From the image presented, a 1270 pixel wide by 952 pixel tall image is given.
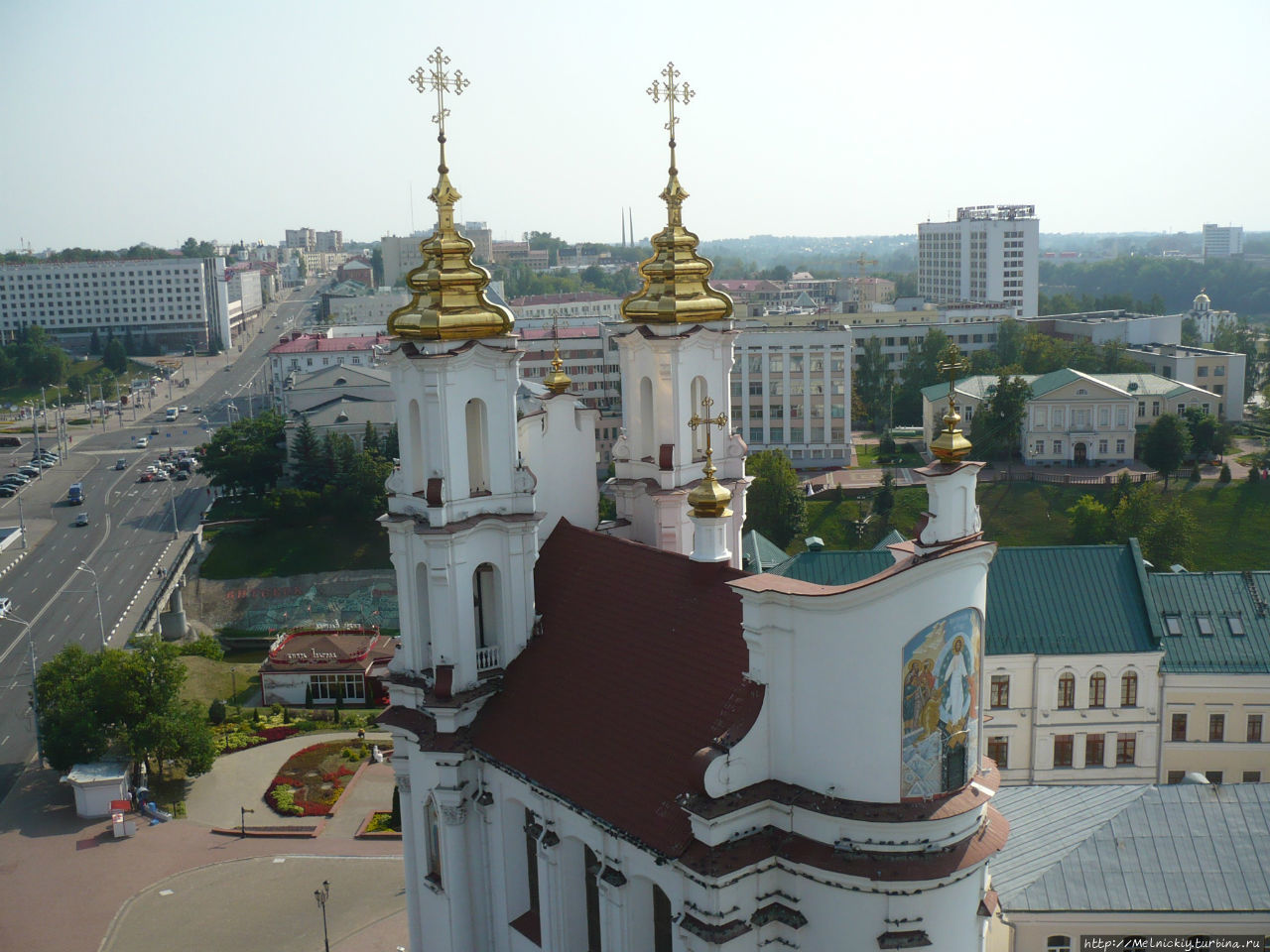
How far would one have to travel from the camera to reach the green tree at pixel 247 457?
84.4 meters

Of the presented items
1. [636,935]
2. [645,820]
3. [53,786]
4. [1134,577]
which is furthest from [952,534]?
[53,786]

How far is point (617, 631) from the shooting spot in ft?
75.3

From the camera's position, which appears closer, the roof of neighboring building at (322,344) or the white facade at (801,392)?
the white facade at (801,392)

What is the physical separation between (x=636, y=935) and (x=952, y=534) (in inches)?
329

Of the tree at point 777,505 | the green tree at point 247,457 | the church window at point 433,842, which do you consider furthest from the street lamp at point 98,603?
the tree at point 777,505

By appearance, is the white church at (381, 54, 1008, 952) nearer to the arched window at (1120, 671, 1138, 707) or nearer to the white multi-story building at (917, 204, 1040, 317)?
the arched window at (1120, 671, 1138, 707)

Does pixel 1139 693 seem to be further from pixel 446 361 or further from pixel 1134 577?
pixel 446 361

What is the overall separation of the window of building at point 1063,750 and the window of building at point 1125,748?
1.36 metres

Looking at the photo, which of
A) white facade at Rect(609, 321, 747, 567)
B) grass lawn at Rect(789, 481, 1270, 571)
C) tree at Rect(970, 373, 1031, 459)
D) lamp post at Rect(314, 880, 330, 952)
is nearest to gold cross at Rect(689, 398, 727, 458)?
white facade at Rect(609, 321, 747, 567)

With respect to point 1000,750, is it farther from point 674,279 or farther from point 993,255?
point 993,255

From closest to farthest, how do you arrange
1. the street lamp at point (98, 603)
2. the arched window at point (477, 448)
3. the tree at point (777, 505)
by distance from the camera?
1. the arched window at point (477, 448)
2. the street lamp at point (98, 603)
3. the tree at point (777, 505)

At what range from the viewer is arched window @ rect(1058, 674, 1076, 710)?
35.3m

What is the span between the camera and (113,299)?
173 m

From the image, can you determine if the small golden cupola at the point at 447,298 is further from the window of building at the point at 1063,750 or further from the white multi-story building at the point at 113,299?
the white multi-story building at the point at 113,299
